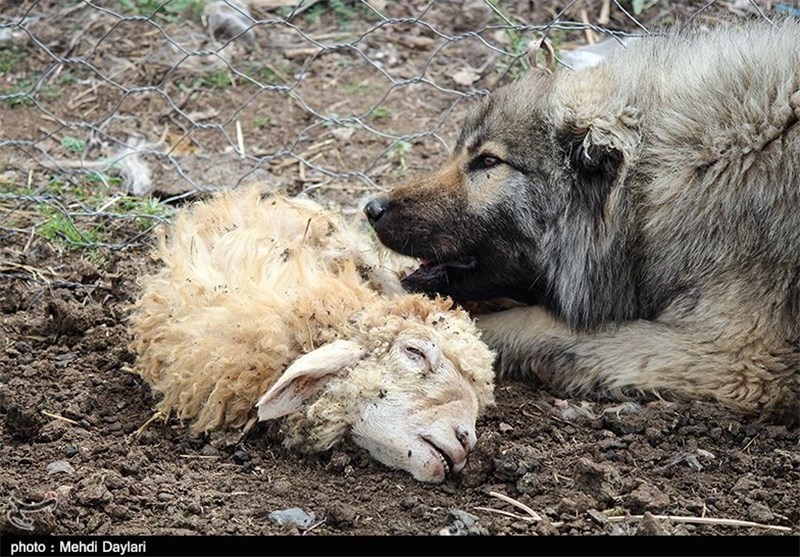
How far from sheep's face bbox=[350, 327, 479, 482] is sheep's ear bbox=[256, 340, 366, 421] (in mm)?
68

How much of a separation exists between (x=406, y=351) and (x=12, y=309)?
2.07 m

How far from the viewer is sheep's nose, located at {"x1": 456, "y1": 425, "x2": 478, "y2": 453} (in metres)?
3.69

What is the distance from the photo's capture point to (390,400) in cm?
372

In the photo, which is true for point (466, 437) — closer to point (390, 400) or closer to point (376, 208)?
point (390, 400)

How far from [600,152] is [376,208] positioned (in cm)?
91

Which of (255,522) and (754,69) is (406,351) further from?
(754,69)

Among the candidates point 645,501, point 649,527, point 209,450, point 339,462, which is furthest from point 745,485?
point 209,450

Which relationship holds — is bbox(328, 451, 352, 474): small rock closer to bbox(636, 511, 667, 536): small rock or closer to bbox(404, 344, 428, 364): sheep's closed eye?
bbox(404, 344, 428, 364): sheep's closed eye

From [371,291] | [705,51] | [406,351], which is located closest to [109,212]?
[371,291]

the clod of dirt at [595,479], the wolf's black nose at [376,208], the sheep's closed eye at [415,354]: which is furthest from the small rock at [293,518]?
the wolf's black nose at [376,208]

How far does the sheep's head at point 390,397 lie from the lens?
367 cm

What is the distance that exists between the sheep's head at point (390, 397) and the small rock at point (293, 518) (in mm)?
333

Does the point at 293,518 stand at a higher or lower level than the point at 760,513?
lower

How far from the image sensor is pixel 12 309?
16.5 ft
